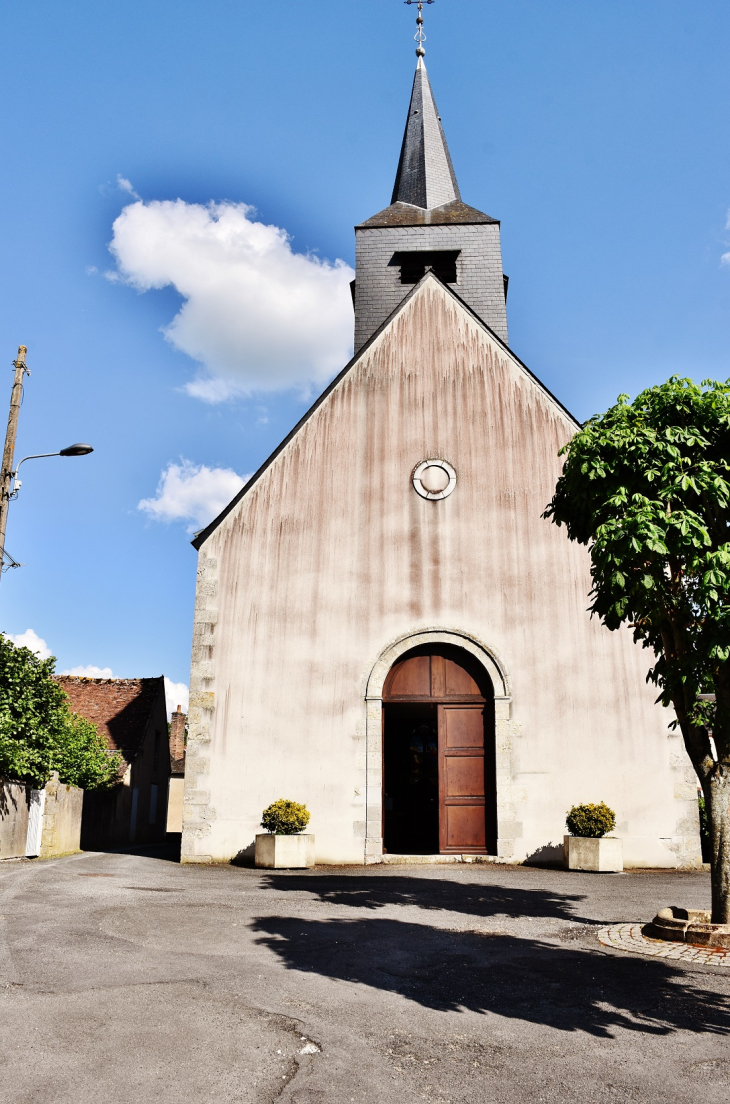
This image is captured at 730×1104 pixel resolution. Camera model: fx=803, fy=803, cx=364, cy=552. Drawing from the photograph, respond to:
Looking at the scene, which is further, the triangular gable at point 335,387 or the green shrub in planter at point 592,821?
the triangular gable at point 335,387

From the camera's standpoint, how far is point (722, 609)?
6.30m

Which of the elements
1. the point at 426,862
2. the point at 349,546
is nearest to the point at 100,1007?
the point at 426,862

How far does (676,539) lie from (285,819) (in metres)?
Result: 7.76

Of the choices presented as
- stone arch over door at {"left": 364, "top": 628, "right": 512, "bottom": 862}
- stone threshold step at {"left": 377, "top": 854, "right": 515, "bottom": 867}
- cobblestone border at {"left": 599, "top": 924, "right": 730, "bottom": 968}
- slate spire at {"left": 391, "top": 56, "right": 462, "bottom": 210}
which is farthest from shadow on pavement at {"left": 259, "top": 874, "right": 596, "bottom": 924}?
slate spire at {"left": 391, "top": 56, "right": 462, "bottom": 210}

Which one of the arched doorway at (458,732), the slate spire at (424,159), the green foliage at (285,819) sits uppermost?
the slate spire at (424,159)

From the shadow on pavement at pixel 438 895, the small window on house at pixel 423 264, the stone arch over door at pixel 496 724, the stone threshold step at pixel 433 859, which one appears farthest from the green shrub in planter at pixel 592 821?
the small window on house at pixel 423 264

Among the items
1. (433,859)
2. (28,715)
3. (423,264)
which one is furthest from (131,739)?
(423,264)

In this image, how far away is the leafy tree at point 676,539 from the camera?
21.2 ft

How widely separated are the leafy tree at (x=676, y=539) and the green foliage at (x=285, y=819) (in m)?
6.73

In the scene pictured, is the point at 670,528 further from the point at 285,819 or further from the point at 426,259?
the point at 426,259

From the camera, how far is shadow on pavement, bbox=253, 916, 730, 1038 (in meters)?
4.68

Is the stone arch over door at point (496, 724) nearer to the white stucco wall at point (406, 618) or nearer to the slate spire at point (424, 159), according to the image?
the white stucco wall at point (406, 618)

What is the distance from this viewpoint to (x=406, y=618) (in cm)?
1355

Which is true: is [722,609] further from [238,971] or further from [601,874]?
[601,874]
